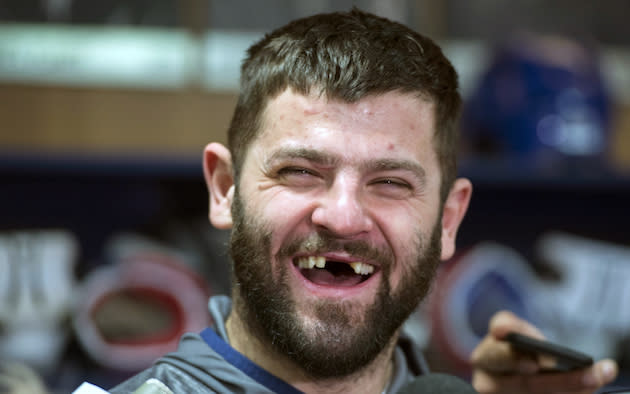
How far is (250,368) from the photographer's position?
0.81 m

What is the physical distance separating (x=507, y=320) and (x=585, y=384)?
4.9 inches

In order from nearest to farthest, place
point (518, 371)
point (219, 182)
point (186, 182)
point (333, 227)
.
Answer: point (333, 227) < point (219, 182) < point (518, 371) < point (186, 182)

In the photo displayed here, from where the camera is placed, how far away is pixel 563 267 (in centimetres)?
202

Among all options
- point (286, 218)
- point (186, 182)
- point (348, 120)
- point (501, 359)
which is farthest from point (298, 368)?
point (186, 182)

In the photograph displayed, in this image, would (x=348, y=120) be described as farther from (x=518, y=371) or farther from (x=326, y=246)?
(x=518, y=371)

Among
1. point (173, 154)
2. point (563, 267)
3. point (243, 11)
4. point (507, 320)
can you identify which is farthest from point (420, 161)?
point (243, 11)

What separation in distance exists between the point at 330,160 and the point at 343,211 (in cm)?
6

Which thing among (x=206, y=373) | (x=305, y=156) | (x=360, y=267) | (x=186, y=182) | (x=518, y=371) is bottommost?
(x=186, y=182)

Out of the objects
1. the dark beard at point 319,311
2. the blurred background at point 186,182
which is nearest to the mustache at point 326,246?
the dark beard at point 319,311

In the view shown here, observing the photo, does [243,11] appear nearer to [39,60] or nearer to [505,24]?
[39,60]

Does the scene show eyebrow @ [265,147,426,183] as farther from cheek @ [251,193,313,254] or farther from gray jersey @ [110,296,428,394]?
gray jersey @ [110,296,428,394]

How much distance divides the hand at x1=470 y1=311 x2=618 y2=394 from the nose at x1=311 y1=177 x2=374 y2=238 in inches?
13.6

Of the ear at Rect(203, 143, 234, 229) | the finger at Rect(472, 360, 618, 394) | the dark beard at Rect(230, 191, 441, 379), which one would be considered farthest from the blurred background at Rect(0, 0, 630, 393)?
the dark beard at Rect(230, 191, 441, 379)

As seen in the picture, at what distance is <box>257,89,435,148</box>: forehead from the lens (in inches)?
31.2
